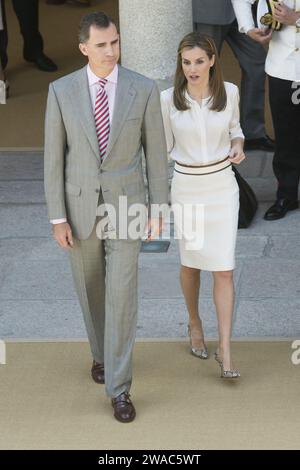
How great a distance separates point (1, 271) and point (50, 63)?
532 cm

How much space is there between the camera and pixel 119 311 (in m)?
5.47

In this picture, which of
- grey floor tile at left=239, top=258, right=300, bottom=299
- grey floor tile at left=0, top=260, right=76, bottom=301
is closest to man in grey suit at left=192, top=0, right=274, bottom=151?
grey floor tile at left=239, top=258, right=300, bottom=299

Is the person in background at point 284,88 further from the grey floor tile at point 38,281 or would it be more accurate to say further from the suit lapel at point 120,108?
the suit lapel at point 120,108

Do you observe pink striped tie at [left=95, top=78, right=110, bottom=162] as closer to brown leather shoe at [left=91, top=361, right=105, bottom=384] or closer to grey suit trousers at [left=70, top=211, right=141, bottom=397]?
grey suit trousers at [left=70, top=211, right=141, bottom=397]

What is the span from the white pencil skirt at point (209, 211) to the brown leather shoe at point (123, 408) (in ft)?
2.57

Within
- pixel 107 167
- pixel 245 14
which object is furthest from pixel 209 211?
pixel 245 14

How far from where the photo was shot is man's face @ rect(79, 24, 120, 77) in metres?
5.20

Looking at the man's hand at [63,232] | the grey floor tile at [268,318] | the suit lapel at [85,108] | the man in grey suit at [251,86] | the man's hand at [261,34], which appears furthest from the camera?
the man in grey suit at [251,86]

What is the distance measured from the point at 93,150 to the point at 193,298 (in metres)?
1.10

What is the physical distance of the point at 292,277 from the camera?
714cm

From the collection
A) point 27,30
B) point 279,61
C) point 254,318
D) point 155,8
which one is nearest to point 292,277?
point 254,318

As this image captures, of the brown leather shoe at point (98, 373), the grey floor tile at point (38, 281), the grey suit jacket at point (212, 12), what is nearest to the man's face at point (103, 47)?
the brown leather shoe at point (98, 373)

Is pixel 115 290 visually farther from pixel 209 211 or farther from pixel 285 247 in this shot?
pixel 285 247

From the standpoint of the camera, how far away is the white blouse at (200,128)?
5711mm
